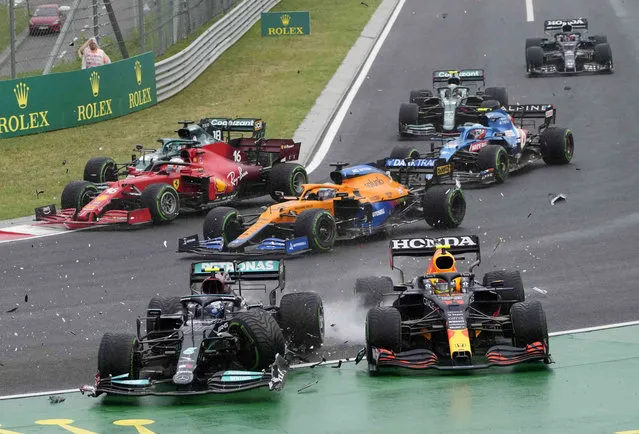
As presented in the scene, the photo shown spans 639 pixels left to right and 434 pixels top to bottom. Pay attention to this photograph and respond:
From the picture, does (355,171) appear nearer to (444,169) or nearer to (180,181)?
(444,169)

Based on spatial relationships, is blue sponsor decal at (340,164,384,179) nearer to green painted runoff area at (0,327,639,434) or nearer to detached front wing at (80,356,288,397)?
green painted runoff area at (0,327,639,434)

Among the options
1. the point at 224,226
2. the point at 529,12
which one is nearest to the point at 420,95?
the point at 224,226

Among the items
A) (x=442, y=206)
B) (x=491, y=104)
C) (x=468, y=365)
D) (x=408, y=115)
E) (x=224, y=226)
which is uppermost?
(x=491, y=104)

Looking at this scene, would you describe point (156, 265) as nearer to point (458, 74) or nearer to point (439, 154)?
point (439, 154)

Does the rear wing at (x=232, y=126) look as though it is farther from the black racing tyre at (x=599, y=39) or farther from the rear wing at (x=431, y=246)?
the black racing tyre at (x=599, y=39)

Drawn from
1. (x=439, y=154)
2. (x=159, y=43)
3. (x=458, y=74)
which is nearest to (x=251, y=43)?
(x=159, y=43)

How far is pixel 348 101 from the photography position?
39.5 metres

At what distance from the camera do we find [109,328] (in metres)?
18.8

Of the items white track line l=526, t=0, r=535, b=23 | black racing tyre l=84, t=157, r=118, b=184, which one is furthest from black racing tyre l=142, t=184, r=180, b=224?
white track line l=526, t=0, r=535, b=23

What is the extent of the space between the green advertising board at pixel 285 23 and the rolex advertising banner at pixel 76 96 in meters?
10.6

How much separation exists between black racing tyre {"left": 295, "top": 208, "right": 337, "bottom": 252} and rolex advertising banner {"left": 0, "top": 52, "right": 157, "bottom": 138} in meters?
13.3

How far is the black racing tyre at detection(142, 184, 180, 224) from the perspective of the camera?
25.6 meters

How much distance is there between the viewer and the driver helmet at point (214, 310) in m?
15.9

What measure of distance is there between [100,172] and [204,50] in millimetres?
17240
